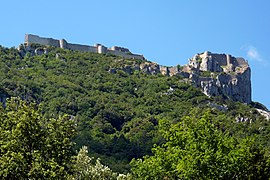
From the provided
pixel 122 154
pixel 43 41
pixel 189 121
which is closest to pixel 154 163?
pixel 189 121

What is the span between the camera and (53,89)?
4961 inches

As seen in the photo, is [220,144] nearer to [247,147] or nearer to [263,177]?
[247,147]

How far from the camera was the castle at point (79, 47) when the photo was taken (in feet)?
515

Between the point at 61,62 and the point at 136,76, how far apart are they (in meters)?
18.7

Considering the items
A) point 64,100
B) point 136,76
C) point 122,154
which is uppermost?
point 136,76

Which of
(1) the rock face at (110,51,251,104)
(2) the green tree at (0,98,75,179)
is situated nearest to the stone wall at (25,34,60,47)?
(1) the rock face at (110,51,251,104)

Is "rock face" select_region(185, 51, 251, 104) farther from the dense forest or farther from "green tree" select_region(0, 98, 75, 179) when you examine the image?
"green tree" select_region(0, 98, 75, 179)

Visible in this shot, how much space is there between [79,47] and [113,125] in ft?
176

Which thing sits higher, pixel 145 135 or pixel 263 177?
pixel 145 135

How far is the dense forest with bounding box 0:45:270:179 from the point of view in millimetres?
28484

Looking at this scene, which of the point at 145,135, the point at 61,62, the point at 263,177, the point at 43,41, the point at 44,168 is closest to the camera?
the point at 44,168

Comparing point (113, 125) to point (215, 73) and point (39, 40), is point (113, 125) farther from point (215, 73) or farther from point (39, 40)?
point (215, 73)

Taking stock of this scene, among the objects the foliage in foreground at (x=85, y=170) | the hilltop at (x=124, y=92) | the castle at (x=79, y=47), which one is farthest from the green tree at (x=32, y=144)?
the castle at (x=79, y=47)

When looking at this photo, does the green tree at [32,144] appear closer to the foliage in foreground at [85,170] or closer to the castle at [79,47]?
the foliage in foreground at [85,170]
